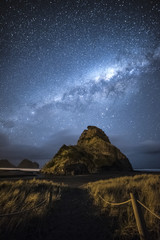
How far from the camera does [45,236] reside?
14.5ft

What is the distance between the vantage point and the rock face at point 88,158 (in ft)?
141

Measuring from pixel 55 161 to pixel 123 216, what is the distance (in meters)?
45.5

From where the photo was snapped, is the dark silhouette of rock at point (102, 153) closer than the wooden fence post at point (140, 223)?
No

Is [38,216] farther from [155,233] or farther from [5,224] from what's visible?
[155,233]

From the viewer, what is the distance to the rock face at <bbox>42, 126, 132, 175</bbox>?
42844 mm

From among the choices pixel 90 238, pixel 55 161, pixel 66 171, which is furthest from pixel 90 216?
pixel 55 161

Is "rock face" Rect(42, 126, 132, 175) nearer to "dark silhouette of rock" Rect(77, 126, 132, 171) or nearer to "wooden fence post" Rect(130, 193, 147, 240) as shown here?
"dark silhouette of rock" Rect(77, 126, 132, 171)

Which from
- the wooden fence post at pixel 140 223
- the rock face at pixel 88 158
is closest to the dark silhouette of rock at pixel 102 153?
the rock face at pixel 88 158

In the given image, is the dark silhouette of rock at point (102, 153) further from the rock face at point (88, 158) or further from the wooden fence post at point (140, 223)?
the wooden fence post at point (140, 223)

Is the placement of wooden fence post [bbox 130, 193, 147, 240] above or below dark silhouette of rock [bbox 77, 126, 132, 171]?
below

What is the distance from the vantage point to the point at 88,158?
170 ft

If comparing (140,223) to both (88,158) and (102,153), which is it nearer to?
(88,158)

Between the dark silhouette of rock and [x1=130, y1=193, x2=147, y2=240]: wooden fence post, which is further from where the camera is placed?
the dark silhouette of rock

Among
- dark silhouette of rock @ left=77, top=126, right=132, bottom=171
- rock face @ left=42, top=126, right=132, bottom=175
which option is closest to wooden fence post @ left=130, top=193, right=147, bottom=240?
rock face @ left=42, top=126, right=132, bottom=175
